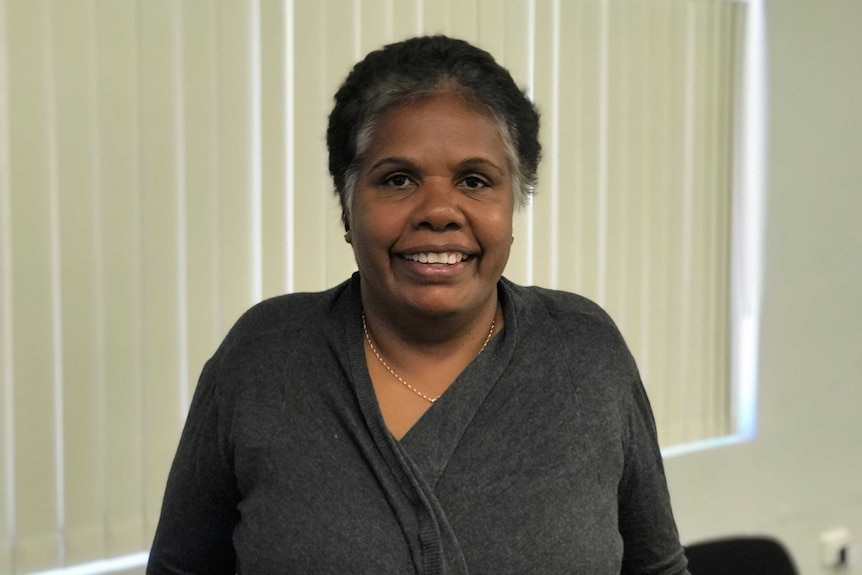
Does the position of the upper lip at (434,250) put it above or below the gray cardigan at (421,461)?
above

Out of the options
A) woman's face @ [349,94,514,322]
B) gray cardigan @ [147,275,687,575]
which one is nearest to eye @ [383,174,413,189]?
woman's face @ [349,94,514,322]

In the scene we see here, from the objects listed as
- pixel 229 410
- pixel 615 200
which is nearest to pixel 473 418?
pixel 229 410

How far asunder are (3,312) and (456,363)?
39.2 inches

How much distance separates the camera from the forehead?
1117mm

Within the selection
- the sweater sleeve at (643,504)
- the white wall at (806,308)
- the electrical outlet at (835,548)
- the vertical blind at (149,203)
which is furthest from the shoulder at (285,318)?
the electrical outlet at (835,548)

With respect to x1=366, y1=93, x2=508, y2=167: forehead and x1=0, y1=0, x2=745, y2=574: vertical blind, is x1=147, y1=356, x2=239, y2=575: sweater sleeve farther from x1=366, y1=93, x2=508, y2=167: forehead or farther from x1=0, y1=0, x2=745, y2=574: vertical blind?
x1=0, y1=0, x2=745, y2=574: vertical blind

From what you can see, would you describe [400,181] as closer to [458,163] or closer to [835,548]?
[458,163]

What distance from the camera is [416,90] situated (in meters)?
1.13

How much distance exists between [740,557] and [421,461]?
3.37 ft

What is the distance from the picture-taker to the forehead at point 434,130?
3.67ft

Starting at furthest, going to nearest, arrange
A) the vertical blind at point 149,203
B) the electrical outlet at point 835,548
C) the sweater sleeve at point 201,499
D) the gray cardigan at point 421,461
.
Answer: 1. the electrical outlet at point 835,548
2. the vertical blind at point 149,203
3. the sweater sleeve at point 201,499
4. the gray cardigan at point 421,461

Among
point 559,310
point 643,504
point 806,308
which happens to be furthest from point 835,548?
point 559,310

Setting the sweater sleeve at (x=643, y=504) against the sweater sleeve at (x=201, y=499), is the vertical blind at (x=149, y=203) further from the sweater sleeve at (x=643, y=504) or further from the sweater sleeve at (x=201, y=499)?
the sweater sleeve at (x=643, y=504)

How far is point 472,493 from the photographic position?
1094 millimetres
